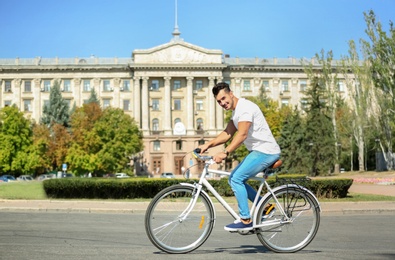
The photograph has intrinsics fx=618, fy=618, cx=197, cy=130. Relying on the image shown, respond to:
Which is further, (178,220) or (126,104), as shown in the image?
(126,104)

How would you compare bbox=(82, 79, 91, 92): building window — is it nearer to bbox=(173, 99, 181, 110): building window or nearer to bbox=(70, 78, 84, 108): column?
bbox=(70, 78, 84, 108): column

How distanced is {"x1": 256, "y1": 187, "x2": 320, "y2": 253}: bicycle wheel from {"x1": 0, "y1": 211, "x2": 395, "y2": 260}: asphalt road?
15 cm

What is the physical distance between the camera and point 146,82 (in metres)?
93.2

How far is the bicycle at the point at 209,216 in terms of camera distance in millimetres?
7406

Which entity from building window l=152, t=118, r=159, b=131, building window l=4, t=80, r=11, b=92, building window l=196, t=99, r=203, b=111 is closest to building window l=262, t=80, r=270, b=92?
building window l=196, t=99, r=203, b=111

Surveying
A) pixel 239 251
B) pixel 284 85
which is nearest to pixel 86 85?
pixel 284 85

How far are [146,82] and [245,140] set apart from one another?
8610cm

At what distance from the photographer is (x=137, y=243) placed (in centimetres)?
910

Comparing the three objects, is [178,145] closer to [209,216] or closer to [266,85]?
[266,85]

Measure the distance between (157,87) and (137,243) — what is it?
86.3 meters

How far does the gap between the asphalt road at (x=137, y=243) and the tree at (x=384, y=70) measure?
41026mm

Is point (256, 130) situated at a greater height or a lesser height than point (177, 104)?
lesser

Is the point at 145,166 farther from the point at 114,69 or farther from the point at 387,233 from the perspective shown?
the point at 387,233

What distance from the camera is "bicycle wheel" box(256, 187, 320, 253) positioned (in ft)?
25.2
